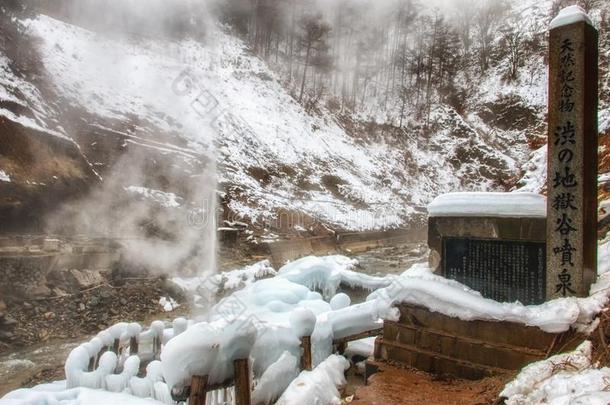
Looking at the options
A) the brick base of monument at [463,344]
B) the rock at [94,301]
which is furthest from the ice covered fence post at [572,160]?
the rock at [94,301]

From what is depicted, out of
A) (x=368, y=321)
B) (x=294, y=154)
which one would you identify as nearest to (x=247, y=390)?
(x=368, y=321)

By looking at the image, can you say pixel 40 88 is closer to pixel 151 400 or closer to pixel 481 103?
pixel 151 400

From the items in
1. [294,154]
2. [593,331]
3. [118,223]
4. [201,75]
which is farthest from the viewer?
[201,75]

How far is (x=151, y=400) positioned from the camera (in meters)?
5.67

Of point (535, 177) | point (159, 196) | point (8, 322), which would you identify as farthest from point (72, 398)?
point (535, 177)

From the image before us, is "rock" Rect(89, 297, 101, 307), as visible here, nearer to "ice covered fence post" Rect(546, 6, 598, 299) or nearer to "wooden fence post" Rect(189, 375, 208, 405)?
"wooden fence post" Rect(189, 375, 208, 405)

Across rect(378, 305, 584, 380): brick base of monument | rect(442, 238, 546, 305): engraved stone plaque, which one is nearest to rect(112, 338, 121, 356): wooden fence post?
rect(378, 305, 584, 380): brick base of monument

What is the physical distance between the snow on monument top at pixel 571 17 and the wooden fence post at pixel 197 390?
6.83 meters

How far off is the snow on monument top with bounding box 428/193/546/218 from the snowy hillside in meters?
14.8

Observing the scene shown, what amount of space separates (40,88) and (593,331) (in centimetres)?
2343

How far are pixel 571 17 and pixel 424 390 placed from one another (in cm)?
570

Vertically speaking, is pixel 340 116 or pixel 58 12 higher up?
pixel 58 12

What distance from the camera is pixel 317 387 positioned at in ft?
17.5

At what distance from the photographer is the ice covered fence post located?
17.2 ft
